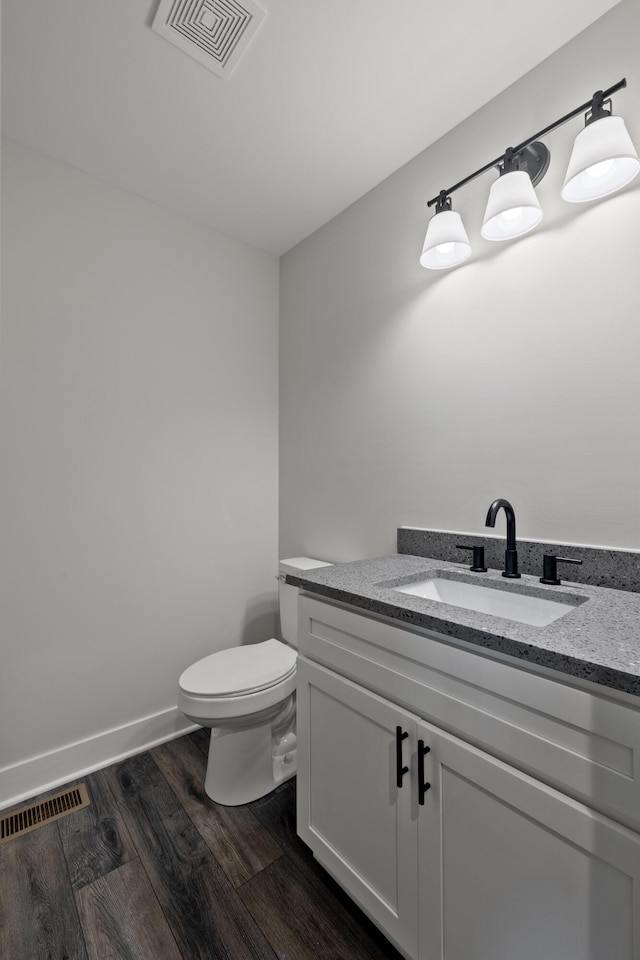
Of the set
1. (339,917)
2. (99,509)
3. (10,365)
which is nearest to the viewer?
(339,917)

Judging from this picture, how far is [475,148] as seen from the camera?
4.82 ft

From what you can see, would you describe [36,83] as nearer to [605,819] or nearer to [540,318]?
[540,318]

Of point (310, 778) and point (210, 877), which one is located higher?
point (310, 778)

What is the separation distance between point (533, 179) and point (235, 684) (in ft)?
6.26

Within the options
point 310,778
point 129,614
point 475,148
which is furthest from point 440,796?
point 475,148

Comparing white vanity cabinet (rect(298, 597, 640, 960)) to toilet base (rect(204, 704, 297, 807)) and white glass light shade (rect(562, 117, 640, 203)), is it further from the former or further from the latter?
white glass light shade (rect(562, 117, 640, 203))

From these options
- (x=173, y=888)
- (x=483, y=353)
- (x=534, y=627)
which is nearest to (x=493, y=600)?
(x=534, y=627)

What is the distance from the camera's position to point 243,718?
1.51 metres

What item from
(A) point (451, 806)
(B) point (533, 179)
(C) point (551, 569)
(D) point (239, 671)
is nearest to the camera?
(A) point (451, 806)

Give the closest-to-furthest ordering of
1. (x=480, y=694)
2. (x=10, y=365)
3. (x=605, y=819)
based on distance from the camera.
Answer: (x=605, y=819), (x=480, y=694), (x=10, y=365)

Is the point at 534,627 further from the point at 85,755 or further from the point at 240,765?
the point at 85,755

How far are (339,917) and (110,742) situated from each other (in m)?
1.15

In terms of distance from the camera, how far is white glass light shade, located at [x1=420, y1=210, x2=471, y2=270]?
1.39 metres

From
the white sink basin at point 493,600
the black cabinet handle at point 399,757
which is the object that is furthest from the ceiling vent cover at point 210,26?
the black cabinet handle at point 399,757
